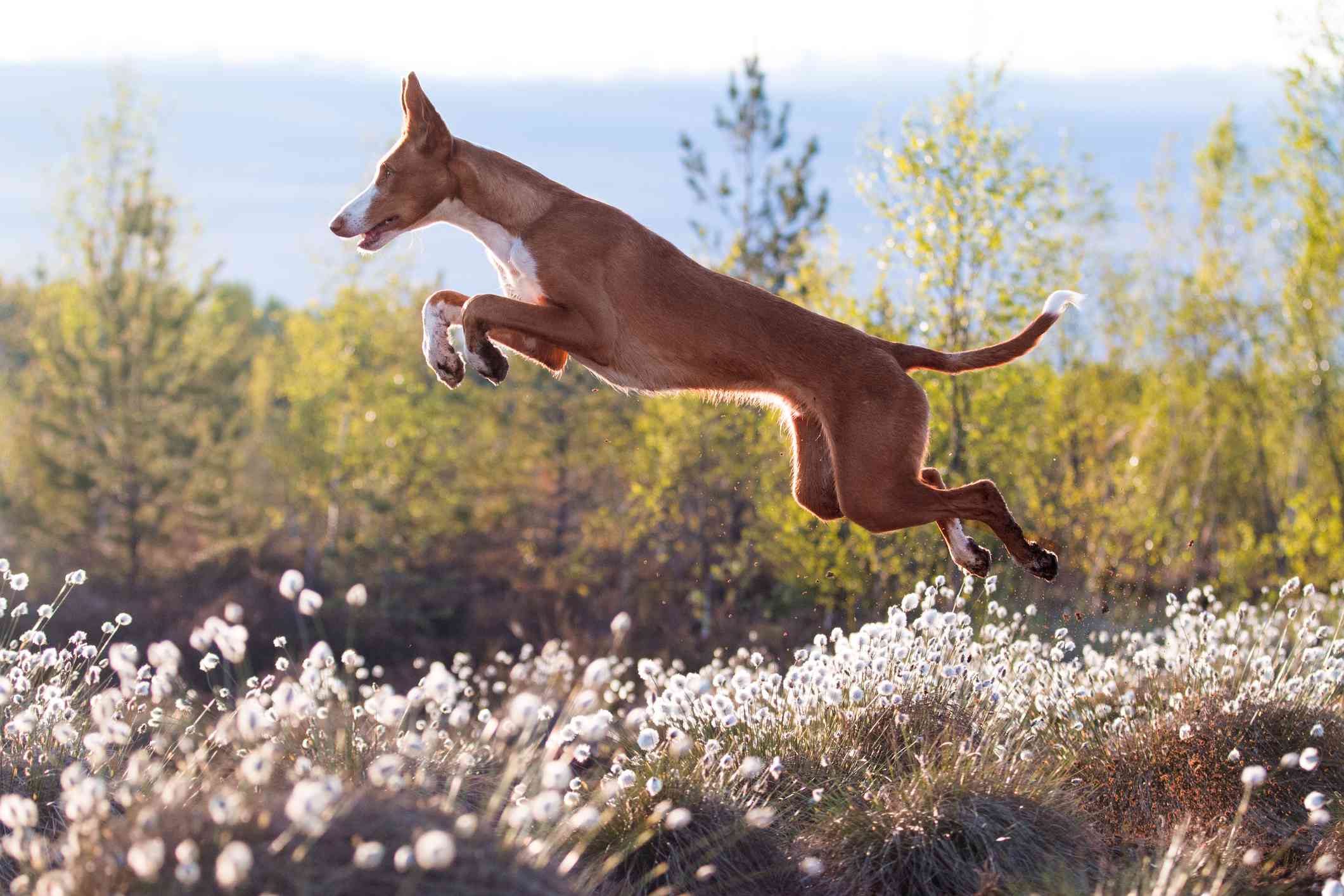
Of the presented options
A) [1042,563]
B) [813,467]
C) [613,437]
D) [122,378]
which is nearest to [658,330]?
[813,467]

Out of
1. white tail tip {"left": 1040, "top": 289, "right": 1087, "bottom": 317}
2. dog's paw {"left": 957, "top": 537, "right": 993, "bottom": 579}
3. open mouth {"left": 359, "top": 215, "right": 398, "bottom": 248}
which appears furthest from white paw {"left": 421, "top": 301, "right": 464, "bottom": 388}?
white tail tip {"left": 1040, "top": 289, "right": 1087, "bottom": 317}

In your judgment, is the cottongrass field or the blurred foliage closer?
the cottongrass field

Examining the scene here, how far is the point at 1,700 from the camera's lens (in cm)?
370

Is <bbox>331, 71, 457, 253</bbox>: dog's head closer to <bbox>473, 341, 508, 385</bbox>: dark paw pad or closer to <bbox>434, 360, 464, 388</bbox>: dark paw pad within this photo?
<bbox>434, 360, 464, 388</bbox>: dark paw pad

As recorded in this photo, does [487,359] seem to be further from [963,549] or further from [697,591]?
[697,591]

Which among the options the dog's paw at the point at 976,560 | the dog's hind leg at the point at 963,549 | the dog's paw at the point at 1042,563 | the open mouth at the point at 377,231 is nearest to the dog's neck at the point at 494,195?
the open mouth at the point at 377,231

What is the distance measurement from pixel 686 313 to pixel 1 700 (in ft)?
10.6

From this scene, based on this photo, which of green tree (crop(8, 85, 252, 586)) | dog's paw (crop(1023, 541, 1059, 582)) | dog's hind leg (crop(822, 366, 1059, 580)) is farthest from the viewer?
green tree (crop(8, 85, 252, 586))

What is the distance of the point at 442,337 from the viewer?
18.7ft

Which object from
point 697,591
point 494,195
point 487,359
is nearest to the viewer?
point 487,359

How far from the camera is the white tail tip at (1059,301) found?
5.95 meters

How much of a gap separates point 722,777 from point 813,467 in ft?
5.35

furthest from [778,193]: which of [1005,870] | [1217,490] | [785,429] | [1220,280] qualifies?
[1005,870]

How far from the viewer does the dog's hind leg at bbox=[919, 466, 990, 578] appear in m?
6.19
